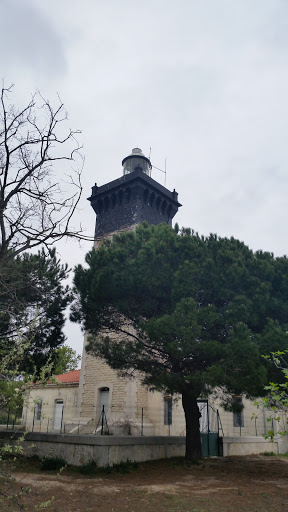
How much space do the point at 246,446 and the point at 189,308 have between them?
10.3 metres

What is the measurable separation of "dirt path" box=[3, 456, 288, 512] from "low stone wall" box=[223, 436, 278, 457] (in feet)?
13.0

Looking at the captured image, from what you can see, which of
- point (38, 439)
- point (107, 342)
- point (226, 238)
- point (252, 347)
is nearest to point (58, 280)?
point (107, 342)

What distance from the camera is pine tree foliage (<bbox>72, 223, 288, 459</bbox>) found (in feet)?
34.8

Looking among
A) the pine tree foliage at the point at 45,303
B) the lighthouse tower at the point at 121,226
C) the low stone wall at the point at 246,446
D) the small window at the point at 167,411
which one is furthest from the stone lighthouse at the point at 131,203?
the low stone wall at the point at 246,446

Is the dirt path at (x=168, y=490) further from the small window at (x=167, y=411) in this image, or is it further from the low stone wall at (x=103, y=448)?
the small window at (x=167, y=411)

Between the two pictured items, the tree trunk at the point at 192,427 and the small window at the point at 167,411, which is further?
the small window at the point at 167,411

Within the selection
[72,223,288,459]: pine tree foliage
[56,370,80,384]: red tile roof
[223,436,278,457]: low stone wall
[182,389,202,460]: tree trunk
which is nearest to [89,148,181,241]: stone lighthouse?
[56,370,80,384]: red tile roof

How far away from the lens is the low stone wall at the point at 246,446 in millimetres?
16625

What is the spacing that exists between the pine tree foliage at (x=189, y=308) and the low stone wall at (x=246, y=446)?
4.22 metres

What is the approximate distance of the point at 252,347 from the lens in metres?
10.4

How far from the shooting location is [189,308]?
35.6ft

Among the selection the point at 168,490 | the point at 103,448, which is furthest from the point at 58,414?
the point at 168,490

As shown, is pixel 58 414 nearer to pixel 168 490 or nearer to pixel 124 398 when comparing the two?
pixel 124 398

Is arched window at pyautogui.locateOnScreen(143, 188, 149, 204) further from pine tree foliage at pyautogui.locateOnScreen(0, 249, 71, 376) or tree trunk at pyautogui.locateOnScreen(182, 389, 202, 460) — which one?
tree trunk at pyautogui.locateOnScreen(182, 389, 202, 460)
